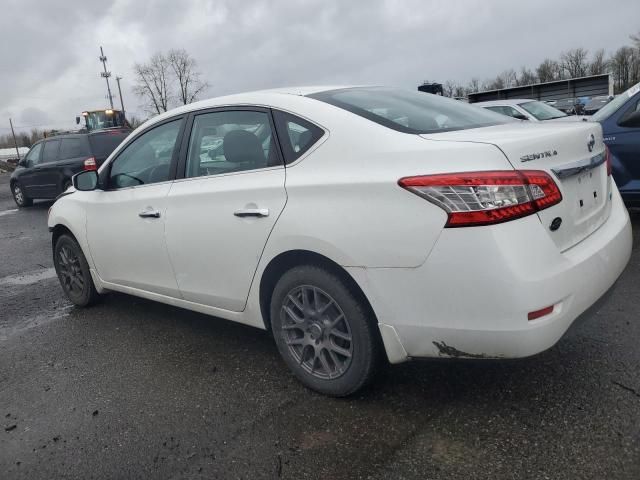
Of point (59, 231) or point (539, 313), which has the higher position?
point (59, 231)

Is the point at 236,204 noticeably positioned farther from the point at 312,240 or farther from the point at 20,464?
the point at 20,464

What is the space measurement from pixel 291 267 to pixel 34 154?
45.5 ft

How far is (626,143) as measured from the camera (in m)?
5.86

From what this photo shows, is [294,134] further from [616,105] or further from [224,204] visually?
[616,105]

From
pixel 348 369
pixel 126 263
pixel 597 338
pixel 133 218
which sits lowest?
pixel 597 338

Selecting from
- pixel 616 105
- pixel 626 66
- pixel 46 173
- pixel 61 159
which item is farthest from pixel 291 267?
pixel 626 66

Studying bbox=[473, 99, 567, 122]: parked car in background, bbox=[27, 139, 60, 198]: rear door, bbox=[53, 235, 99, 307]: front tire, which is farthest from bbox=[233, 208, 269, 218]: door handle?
bbox=[27, 139, 60, 198]: rear door

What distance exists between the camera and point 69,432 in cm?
293

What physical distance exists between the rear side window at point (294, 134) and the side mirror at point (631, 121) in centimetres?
442

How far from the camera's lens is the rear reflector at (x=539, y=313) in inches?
89.9

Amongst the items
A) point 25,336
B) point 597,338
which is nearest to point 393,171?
point 597,338

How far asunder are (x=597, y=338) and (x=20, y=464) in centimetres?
322

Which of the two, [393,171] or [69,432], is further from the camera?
[69,432]

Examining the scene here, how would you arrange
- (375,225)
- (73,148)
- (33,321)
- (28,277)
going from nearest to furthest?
(375,225)
(33,321)
(28,277)
(73,148)
